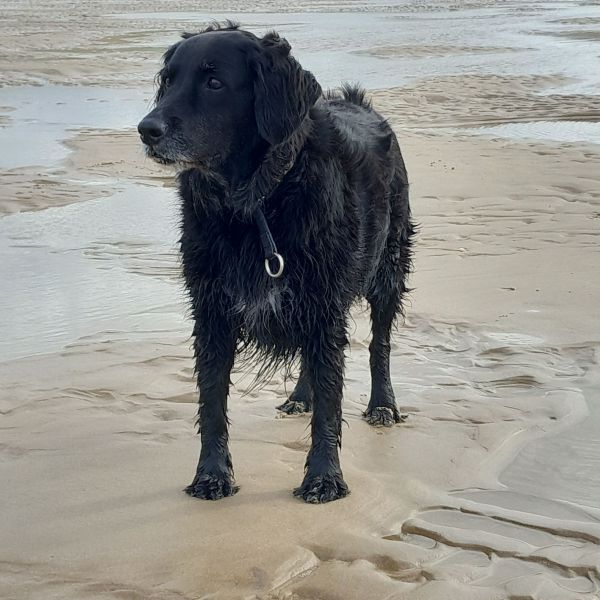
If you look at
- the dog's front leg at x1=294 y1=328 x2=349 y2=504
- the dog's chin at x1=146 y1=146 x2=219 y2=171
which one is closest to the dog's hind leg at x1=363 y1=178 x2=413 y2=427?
the dog's front leg at x1=294 y1=328 x2=349 y2=504

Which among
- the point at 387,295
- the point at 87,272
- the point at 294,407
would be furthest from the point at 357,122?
the point at 87,272

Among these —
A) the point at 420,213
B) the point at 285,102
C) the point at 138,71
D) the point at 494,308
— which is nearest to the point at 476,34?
the point at 138,71

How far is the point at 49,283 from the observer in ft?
22.2

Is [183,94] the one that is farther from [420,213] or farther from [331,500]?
[420,213]

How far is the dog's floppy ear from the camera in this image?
3.78 meters

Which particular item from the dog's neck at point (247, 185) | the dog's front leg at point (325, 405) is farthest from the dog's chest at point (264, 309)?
the dog's neck at point (247, 185)

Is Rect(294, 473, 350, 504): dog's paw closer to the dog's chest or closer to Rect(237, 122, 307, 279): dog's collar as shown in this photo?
the dog's chest

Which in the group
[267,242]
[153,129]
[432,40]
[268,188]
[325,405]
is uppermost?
[153,129]

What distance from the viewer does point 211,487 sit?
3.94 meters

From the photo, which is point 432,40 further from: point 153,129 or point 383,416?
point 153,129

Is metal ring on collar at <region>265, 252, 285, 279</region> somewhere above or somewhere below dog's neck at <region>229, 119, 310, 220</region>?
below

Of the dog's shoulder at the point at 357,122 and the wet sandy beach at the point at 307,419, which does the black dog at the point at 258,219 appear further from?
the wet sandy beach at the point at 307,419

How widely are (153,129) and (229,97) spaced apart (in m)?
0.36

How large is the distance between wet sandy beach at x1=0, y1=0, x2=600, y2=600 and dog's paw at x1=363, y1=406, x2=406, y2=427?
74mm
